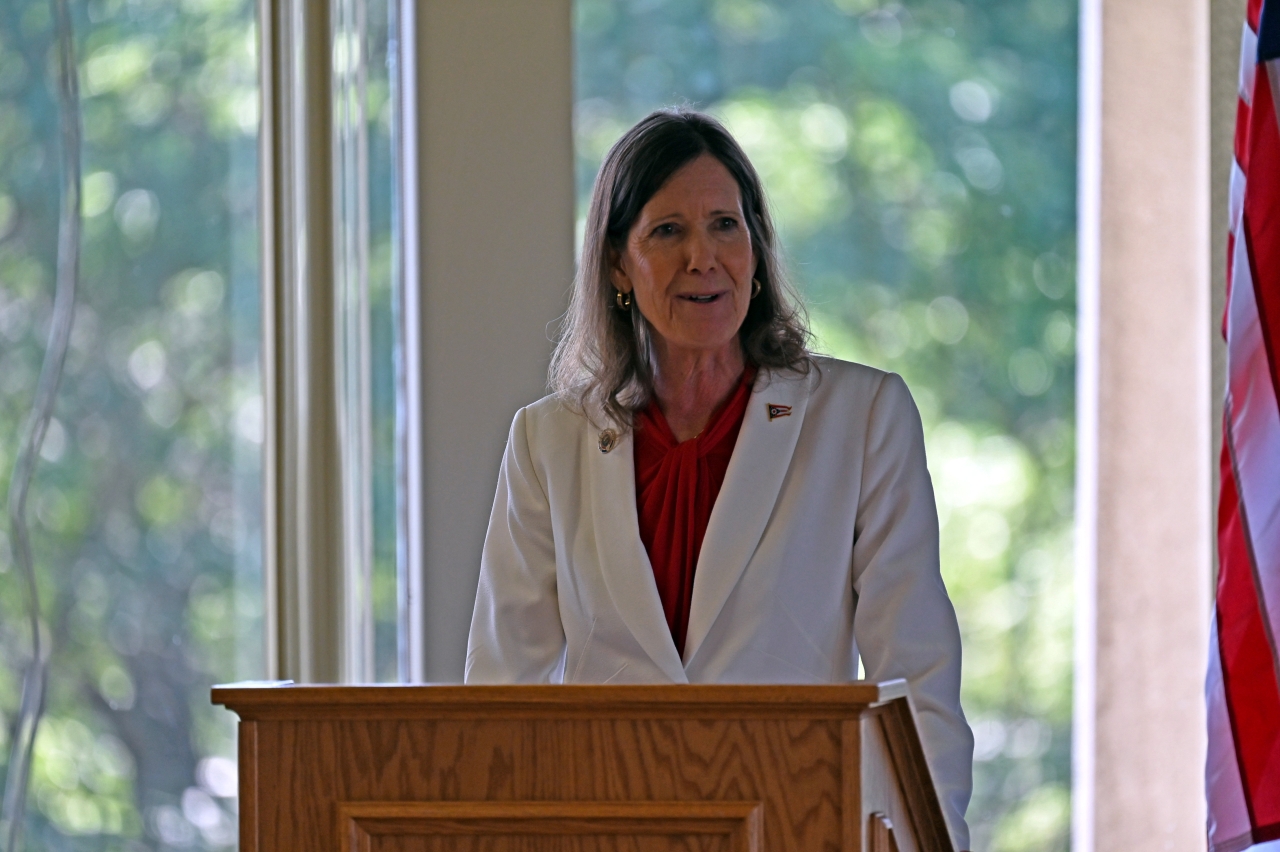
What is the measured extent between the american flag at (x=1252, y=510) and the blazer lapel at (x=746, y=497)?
70 centimetres

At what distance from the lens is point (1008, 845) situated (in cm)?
367

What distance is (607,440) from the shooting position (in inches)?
91.7

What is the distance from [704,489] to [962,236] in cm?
180

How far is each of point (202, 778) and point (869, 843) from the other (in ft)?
8.23

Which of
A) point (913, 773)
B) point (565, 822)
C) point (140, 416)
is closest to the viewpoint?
point (565, 822)

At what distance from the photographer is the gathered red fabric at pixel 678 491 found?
2207 mm

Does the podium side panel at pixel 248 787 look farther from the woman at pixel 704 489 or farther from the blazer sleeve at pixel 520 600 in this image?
the blazer sleeve at pixel 520 600

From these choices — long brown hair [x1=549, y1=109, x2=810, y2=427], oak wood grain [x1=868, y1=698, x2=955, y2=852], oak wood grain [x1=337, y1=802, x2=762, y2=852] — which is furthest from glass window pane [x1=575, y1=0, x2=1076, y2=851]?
oak wood grain [x1=337, y1=802, x2=762, y2=852]

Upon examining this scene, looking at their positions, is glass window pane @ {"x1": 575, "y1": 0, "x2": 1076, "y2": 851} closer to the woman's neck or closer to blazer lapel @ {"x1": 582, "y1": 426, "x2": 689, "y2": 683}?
the woman's neck

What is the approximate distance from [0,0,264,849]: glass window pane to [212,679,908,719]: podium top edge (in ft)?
6.92

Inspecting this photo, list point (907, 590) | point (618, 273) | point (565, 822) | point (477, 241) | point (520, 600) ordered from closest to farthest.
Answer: point (565, 822)
point (907, 590)
point (520, 600)
point (618, 273)
point (477, 241)

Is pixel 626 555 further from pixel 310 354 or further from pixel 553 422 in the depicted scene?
pixel 310 354

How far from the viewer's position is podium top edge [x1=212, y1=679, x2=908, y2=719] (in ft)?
4.00

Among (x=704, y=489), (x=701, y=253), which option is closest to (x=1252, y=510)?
(x=704, y=489)
